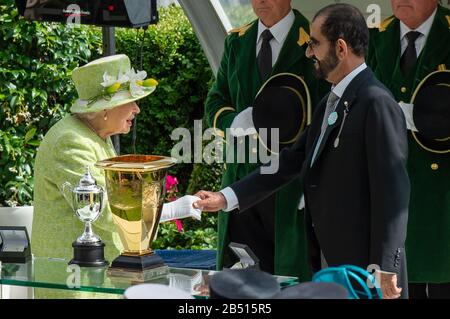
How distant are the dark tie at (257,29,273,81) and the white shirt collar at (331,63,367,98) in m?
0.90

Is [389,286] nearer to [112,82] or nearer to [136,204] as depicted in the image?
[136,204]

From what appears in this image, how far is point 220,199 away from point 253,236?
706mm

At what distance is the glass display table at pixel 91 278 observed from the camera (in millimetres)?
3084

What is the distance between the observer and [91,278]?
10.6 feet

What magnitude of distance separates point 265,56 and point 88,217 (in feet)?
4.60

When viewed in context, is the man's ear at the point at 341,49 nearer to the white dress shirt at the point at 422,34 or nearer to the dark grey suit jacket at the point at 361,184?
the dark grey suit jacket at the point at 361,184

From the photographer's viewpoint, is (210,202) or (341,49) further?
(210,202)

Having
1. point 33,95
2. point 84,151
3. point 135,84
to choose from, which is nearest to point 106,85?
point 135,84

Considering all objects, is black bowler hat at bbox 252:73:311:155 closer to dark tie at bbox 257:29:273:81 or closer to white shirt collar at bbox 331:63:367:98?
dark tie at bbox 257:29:273:81

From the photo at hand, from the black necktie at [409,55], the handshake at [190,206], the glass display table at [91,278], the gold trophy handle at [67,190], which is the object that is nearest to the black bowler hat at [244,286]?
the glass display table at [91,278]

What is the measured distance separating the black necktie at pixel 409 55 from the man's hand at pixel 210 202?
902mm

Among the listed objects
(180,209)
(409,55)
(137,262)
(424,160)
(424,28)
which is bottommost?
(137,262)

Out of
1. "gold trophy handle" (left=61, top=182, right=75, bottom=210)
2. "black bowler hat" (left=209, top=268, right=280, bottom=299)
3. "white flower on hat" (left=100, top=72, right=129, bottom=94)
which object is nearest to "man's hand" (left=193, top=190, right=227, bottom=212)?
"gold trophy handle" (left=61, top=182, right=75, bottom=210)
